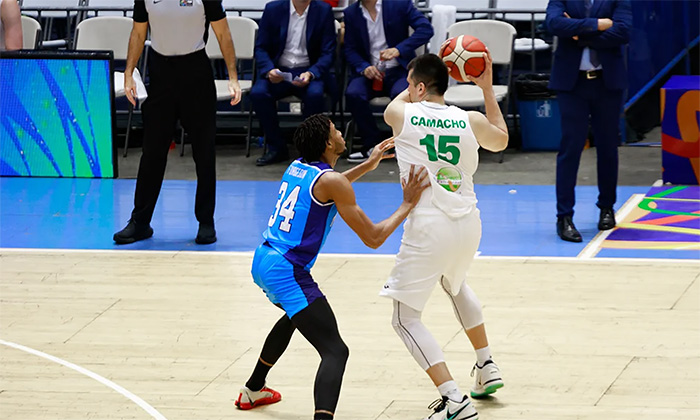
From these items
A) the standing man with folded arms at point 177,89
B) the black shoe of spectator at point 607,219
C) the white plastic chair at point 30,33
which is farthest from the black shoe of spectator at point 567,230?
the white plastic chair at point 30,33

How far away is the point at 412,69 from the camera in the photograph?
190 inches

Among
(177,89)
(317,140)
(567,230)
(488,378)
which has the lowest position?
(567,230)

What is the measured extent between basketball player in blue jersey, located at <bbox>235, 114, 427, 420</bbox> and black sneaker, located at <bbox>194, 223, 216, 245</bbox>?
3.57 metres

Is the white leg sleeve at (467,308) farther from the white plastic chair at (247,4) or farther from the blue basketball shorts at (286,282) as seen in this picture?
the white plastic chair at (247,4)

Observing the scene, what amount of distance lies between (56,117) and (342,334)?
220 inches

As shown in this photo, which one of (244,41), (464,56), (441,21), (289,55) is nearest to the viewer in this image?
(464,56)

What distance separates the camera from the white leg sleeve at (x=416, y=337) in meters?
4.62

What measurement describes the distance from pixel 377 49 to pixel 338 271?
13.7 ft

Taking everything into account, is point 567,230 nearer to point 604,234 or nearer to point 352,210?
point 604,234

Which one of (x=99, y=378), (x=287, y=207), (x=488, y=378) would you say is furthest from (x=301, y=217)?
(x=99, y=378)

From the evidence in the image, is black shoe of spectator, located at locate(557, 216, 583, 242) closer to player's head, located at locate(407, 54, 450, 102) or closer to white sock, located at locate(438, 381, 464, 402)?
player's head, located at locate(407, 54, 450, 102)

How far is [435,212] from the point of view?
184 inches

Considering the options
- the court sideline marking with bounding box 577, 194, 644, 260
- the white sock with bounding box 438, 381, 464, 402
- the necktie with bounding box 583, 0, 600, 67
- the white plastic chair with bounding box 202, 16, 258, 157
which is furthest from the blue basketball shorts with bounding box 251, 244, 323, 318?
the white plastic chair with bounding box 202, 16, 258, 157

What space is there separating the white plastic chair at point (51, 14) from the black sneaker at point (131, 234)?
4829 millimetres
